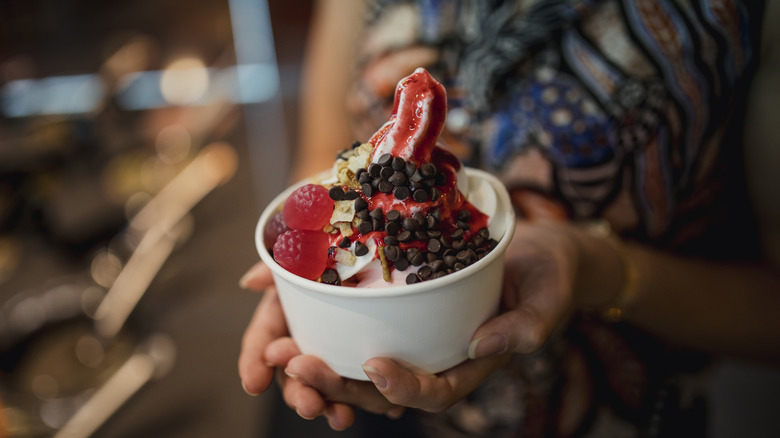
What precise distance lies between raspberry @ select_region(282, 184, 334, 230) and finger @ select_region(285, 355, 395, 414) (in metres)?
0.20

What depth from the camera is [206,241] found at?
9.47 feet

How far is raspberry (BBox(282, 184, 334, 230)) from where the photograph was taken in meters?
0.79

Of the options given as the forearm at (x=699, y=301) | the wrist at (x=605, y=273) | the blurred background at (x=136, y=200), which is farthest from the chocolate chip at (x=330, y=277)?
the blurred background at (x=136, y=200)

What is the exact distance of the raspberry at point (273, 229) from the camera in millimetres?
847

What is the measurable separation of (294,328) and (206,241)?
2.14 m

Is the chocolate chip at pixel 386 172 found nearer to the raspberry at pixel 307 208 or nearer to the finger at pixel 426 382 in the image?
the raspberry at pixel 307 208

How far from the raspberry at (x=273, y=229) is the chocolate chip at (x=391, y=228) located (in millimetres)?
157

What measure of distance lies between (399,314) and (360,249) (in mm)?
105

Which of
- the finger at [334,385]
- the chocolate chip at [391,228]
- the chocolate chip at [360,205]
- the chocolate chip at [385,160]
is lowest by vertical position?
the finger at [334,385]

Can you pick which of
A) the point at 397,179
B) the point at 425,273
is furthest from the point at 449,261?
the point at 397,179

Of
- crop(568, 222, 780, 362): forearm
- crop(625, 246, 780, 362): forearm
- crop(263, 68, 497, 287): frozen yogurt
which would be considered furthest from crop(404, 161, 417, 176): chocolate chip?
crop(625, 246, 780, 362): forearm

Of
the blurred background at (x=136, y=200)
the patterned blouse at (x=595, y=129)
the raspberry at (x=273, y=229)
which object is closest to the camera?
the raspberry at (x=273, y=229)

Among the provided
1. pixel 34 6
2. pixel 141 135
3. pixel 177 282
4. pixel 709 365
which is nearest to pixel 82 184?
pixel 141 135

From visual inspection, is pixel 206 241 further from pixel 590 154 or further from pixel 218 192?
pixel 590 154
